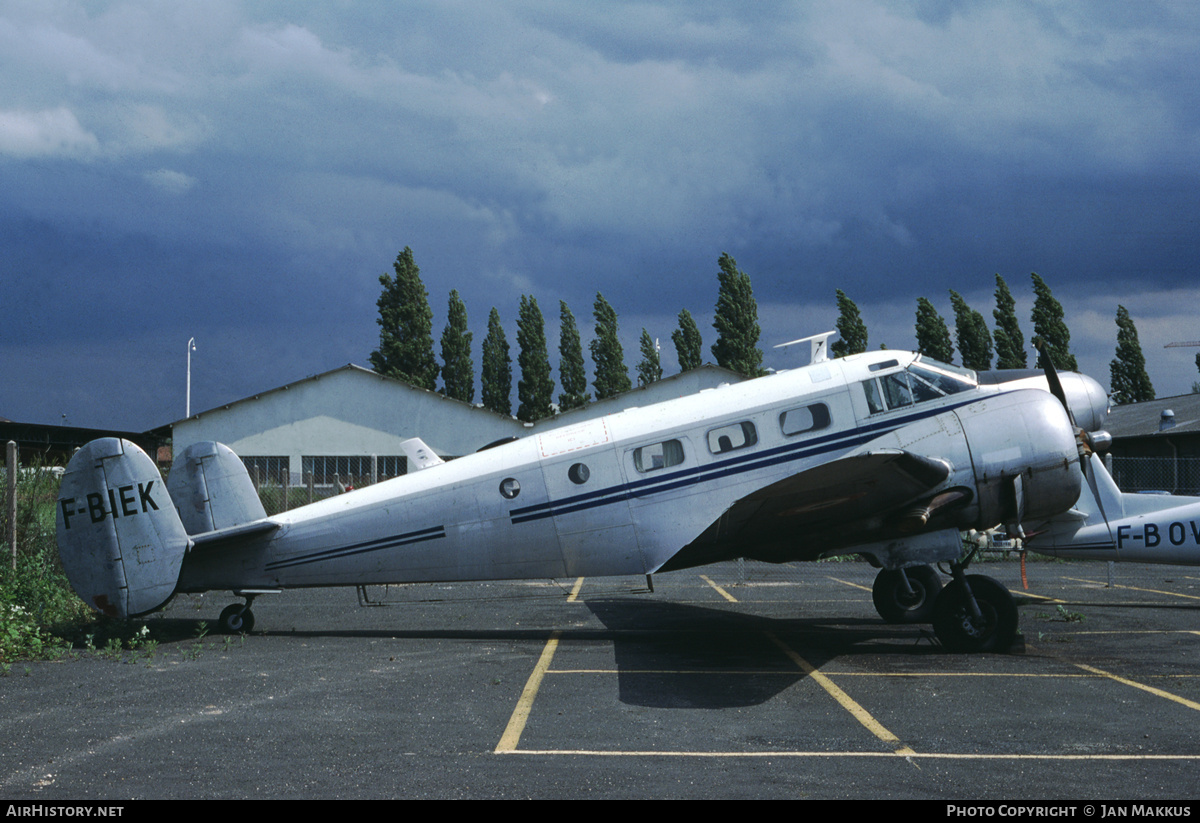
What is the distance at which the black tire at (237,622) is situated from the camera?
12.7 meters

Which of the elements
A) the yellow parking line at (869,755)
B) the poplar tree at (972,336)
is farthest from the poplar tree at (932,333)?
the yellow parking line at (869,755)

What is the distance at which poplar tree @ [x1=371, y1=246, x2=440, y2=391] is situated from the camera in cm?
5238

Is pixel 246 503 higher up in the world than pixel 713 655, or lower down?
higher up

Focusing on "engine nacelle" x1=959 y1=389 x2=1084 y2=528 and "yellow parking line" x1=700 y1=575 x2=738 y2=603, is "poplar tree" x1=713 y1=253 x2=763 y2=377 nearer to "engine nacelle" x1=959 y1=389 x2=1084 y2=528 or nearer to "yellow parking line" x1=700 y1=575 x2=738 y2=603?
"yellow parking line" x1=700 y1=575 x2=738 y2=603

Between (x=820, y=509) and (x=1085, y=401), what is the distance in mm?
4431

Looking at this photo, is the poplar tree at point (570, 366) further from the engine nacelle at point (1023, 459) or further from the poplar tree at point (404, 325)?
the engine nacelle at point (1023, 459)

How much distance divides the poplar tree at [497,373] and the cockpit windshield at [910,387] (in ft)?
164

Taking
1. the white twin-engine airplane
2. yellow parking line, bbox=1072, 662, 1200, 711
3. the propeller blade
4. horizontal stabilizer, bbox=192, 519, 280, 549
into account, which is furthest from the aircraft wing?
horizontal stabilizer, bbox=192, 519, 280, 549

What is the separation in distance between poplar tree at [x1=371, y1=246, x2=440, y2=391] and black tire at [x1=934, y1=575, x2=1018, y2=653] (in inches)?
1722

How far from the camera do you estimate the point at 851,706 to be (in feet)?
27.2

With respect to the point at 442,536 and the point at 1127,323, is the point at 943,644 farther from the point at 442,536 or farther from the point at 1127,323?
the point at 1127,323
